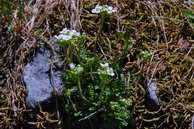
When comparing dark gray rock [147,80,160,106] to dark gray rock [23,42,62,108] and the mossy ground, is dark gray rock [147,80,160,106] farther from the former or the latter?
dark gray rock [23,42,62,108]

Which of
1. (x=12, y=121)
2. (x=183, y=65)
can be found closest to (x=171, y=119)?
(x=183, y=65)

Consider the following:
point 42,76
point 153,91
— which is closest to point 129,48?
point 153,91

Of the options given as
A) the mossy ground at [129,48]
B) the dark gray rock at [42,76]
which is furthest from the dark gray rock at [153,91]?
the dark gray rock at [42,76]

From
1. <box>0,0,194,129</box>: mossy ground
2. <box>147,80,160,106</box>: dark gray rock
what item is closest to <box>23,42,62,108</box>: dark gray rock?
<box>0,0,194,129</box>: mossy ground

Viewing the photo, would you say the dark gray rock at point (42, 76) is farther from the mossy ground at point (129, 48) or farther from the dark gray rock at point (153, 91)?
the dark gray rock at point (153, 91)

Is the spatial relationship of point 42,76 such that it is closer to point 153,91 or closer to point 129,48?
point 129,48
